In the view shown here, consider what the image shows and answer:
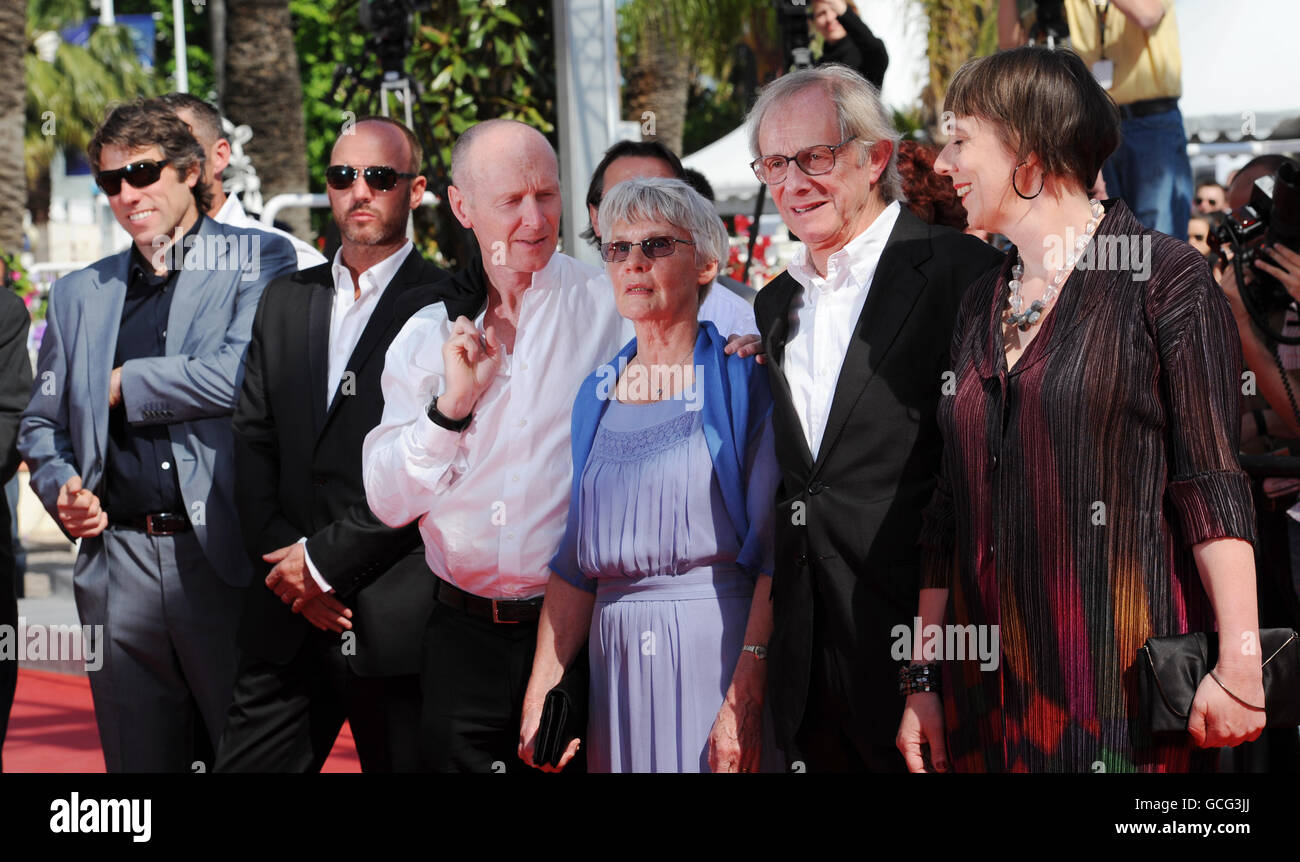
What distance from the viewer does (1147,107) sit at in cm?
529

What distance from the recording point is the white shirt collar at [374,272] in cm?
414

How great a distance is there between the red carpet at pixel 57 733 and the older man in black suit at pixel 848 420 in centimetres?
287

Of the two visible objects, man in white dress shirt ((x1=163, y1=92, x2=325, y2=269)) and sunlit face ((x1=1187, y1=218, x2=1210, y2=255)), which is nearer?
man in white dress shirt ((x1=163, y1=92, x2=325, y2=269))

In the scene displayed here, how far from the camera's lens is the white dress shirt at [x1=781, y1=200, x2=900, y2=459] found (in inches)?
120

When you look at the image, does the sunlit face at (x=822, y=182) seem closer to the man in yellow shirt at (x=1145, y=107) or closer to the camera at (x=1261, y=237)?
the camera at (x=1261, y=237)

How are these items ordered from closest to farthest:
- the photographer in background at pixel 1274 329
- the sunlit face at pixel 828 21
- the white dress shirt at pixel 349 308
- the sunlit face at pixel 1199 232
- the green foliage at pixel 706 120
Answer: the photographer in background at pixel 1274 329 → the white dress shirt at pixel 349 308 → the sunlit face at pixel 828 21 → the sunlit face at pixel 1199 232 → the green foliage at pixel 706 120

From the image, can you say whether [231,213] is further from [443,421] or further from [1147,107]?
[1147,107]

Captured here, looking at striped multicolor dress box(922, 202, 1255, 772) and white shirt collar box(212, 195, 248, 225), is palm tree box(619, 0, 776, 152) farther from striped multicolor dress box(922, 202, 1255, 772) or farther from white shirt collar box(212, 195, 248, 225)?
striped multicolor dress box(922, 202, 1255, 772)

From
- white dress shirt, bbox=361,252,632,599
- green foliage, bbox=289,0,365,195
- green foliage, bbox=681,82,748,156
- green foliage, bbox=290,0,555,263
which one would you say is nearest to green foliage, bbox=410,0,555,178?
green foliage, bbox=290,0,555,263

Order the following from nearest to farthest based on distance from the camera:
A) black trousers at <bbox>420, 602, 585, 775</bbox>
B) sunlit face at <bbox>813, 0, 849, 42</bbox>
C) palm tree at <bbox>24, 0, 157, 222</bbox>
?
1. black trousers at <bbox>420, 602, 585, 775</bbox>
2. sunlit face at <bbox>813, 0, 849, 42</bbox>
3. palm tree at <bbox>24, 0, 157, 222</bbox>

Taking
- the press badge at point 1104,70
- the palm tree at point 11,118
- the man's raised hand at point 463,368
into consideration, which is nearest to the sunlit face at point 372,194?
the man's raised hand at point 463,368

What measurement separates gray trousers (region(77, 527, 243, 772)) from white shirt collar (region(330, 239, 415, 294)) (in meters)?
0.90

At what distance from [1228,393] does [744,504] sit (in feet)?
3.44
